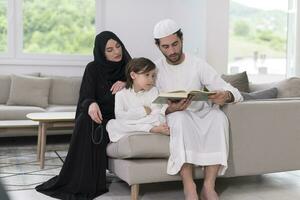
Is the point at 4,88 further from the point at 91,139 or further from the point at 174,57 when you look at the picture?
the point at 174,57

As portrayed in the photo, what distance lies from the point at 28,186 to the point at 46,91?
2299 mm

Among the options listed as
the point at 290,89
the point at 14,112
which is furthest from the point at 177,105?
the point at 14,112

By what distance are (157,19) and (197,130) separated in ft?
12.3

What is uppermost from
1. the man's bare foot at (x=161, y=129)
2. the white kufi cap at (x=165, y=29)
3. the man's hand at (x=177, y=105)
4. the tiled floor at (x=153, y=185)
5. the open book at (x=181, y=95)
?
the white kufi cap at (x=165, y=29)

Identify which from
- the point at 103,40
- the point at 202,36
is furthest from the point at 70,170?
the point at 202,36

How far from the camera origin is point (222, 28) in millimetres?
5203

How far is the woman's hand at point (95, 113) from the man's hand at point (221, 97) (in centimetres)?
69

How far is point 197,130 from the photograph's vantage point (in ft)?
8.02

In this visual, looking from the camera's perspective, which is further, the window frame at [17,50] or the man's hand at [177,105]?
the window frame at [17,50]

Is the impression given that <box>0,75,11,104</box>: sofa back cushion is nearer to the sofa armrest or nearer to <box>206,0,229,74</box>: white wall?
<box>206,0,229,74</box>: white wall

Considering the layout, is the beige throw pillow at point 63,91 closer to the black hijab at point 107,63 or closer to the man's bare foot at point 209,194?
the black hijab at point 107,63

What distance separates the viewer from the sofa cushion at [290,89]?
3296mm

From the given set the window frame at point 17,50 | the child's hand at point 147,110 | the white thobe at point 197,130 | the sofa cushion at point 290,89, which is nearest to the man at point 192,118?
the white thobe at point 197,130

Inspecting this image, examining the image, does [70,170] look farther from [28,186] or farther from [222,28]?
[222,28]
